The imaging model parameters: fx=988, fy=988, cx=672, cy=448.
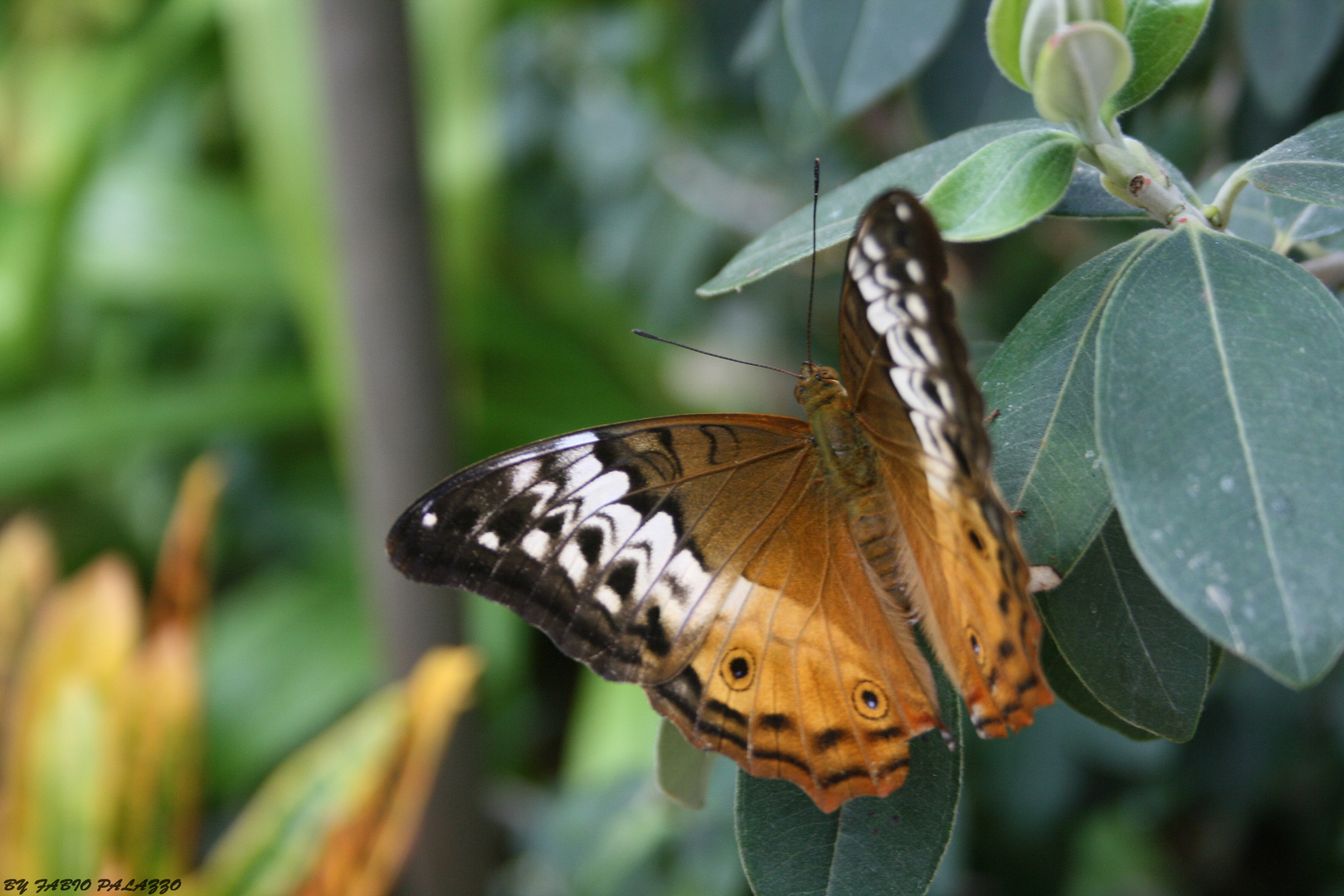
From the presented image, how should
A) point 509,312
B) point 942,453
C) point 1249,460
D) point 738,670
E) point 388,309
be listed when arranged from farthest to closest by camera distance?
point 509,312 < point 388,309 < point 738,670 < point 942,453 < point 1249,460

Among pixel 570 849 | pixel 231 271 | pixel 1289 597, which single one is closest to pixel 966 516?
pixel 1289 597

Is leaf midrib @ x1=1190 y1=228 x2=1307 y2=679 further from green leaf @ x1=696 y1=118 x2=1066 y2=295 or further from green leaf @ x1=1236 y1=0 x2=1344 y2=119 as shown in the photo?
green leaf @ x1=1236 y1=0 x2=1344 y2=119

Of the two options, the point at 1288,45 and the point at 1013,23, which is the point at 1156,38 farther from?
the point at 1288,45

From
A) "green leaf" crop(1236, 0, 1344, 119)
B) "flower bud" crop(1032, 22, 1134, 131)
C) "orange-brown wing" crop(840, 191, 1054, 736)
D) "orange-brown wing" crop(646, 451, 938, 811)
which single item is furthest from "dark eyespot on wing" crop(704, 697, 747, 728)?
"green leaf" crop(1236, 0, 1344, 119)

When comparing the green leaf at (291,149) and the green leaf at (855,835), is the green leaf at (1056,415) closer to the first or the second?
the green leaf at (855,835)

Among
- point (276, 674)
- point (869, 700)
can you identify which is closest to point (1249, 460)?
point (869, 700)

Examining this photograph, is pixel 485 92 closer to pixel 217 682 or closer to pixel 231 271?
pixel 231 271

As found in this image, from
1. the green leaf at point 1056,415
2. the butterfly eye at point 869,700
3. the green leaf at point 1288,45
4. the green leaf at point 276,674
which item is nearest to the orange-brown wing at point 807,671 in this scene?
the butterfly eye at point 869,700
